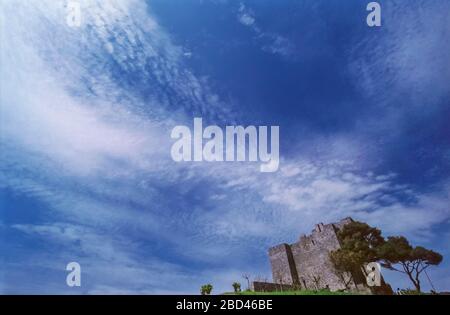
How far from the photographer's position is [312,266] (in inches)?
1139

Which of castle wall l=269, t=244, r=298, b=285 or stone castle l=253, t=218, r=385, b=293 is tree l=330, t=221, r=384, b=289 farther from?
castle wall l=269, t=244, r=298, b=285

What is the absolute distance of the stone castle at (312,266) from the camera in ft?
83.2

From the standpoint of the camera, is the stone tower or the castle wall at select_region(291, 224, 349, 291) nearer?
the stone tower

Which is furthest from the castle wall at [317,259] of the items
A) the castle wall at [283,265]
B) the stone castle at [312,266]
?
the castle wall at [283,265]

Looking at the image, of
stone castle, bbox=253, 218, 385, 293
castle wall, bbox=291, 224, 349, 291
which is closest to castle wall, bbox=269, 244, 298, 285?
stone castle, bbox=253, 218, 385, 293

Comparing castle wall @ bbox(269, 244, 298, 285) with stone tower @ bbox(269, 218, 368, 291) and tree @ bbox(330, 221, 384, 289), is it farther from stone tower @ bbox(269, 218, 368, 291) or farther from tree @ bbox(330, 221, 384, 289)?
tree @ bbox(330, 221, 384, 289)

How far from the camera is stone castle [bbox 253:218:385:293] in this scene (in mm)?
25359

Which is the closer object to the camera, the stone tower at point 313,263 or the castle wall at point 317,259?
the stone tower at point 313,263

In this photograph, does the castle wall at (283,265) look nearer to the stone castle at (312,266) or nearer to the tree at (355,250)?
the stone castle at (312,266)

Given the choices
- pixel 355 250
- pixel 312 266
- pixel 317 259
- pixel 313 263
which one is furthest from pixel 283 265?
pixel 355 250

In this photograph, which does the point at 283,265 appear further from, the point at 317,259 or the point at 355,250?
the point at 355,250
